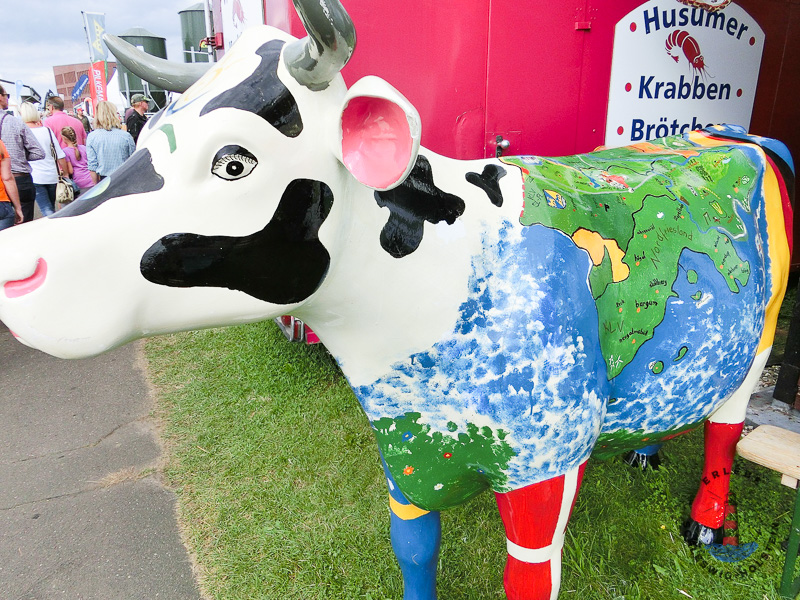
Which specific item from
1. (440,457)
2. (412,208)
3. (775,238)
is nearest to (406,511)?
(440,457)

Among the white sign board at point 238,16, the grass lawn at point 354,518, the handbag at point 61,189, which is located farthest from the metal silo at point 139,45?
the grass lawn at point 354,518

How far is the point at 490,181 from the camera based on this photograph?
1.32 m

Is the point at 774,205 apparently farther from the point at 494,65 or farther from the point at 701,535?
the point at 494,65

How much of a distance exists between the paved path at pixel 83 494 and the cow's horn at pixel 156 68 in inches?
74.9

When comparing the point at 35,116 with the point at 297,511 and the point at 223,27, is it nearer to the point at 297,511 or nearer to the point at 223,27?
the point at 223,27

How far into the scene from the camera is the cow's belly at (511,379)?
1258 millimetres

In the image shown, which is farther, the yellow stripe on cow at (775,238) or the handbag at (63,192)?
the handbag at (63,192)

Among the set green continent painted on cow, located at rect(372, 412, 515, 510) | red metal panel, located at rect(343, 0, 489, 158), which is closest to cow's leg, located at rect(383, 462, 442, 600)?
green continent painted on cow, located at rect(372, 412, 515, 510)

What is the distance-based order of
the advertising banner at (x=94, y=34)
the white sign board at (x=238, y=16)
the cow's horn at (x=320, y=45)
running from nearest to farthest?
the cow's horn at (x=320, y=45), the white sign board at (x=238, y=16), the advertising banner at (x=94, y=34)

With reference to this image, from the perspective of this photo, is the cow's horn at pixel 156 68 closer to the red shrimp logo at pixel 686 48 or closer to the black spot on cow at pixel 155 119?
the black spot on cow at pixel 155 119

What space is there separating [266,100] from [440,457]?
0.88 metres

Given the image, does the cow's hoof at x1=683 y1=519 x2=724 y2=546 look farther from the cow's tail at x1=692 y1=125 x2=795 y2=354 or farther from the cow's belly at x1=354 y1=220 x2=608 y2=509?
the cow's belly at x1=354 y1=220 x2=608 y2=509

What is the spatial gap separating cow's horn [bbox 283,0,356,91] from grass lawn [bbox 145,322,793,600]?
6.13ft

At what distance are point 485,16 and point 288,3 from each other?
0.94 metres
